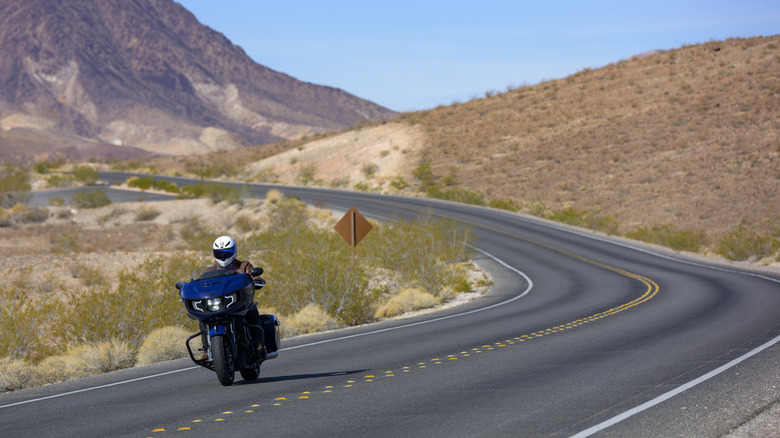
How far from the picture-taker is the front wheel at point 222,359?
904 centimetres

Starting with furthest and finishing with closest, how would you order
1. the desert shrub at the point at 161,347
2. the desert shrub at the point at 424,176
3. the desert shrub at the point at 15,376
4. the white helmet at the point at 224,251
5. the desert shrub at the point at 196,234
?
the desert shrub at the point at 424,176, the desert shrub at the point at 196,234, the desert shrub at the point at 161,347, the desert shrub at the point at 15,376, the white helmet at the point at 224,251

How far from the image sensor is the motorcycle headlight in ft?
29.6

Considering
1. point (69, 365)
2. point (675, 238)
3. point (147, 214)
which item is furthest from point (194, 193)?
point (69, 365)

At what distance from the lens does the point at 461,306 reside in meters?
20.3

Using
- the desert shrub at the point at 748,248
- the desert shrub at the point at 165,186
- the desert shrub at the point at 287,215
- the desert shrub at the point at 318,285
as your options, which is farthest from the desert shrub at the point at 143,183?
the desert shrub at the point at 318,285

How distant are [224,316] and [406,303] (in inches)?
444

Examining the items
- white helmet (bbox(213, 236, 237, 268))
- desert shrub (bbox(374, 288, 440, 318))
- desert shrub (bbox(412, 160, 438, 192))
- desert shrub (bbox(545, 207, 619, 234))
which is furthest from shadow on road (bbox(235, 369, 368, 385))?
desert shrub (bbox(412, 160, 438, 192))

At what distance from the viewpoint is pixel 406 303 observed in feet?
66.1

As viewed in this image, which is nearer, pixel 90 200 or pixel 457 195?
pixel 90 200

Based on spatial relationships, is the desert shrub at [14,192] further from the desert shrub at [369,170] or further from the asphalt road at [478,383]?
the asphalt road at [478,383]

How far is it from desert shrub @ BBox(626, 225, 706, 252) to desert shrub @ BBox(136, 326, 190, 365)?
2944 centimetres

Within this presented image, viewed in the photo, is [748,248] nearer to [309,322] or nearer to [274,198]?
[309,322]

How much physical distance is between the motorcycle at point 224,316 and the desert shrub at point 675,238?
3166 cm

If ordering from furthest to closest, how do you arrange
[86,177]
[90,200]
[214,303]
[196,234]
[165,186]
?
[86,177]
[165,186]
[90,200]
[196,234]
[214,303]
